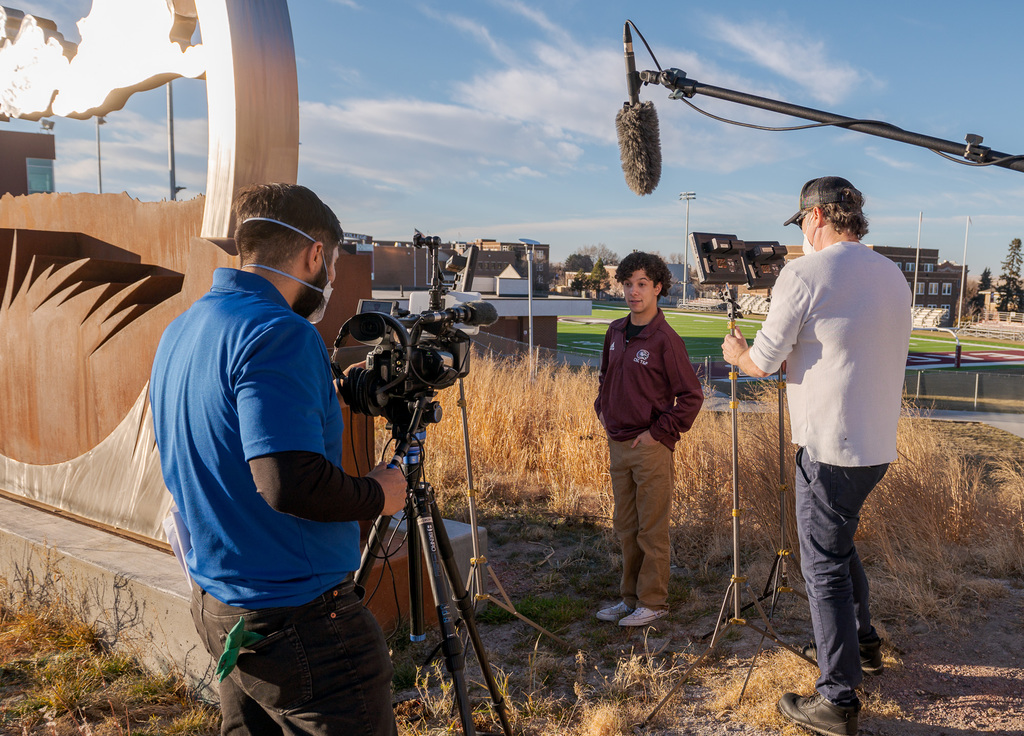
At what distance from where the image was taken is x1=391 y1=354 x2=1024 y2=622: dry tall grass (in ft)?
14.5

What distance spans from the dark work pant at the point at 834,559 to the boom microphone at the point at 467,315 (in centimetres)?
135

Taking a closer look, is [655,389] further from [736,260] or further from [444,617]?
[444,617]

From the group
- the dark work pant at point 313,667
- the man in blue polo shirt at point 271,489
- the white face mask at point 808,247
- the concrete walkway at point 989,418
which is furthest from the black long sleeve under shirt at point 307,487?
the concrete walkway at point 989,418

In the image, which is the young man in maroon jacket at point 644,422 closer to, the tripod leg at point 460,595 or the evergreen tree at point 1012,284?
the tripod leg at point 460,595

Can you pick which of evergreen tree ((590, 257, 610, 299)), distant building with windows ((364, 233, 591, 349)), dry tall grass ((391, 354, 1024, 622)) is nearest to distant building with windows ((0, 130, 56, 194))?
distant building with windows ((364, 233, 591, 349))

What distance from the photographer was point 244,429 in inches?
57.1

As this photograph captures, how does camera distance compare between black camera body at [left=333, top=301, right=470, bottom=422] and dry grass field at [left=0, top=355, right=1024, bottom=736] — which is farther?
dry grass field at [left=0, top=355, right=1024, bottom=736]

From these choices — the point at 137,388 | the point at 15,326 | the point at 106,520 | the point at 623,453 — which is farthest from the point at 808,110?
the point at 15,326

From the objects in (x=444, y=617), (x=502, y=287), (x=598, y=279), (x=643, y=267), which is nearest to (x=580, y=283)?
(x=598, y=279)

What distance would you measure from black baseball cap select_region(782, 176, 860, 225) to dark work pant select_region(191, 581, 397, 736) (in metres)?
2.26

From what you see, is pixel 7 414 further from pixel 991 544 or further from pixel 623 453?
pixel 991 544

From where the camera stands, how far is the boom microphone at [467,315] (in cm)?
232

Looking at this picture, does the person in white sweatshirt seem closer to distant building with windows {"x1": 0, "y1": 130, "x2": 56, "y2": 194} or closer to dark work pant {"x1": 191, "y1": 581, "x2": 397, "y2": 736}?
dark work pant {"x1": 191, "y1": 581, "x2": 397, "y2": 736}

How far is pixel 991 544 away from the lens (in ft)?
15.2
